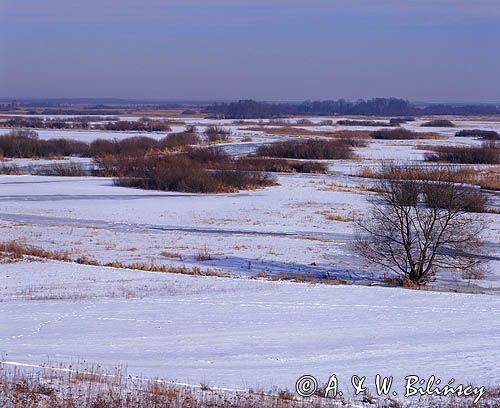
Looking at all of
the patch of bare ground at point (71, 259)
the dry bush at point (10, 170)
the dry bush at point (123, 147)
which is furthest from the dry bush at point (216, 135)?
the patch of bare ground at point (71, 259)

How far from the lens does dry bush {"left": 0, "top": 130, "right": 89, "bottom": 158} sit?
6656 cm

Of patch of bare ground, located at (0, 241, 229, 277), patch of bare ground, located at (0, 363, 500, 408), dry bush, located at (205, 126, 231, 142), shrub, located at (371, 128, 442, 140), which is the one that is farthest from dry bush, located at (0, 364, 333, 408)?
shrub, located at (371, 128, 442, 140)

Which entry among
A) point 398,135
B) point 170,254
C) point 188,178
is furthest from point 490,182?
point 398,135

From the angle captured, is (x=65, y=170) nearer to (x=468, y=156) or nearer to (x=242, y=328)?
(x=468, y=156)

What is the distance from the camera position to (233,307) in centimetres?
1565

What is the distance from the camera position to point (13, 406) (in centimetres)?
773

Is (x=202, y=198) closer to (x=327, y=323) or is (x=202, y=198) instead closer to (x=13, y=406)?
(x=327, y=323)

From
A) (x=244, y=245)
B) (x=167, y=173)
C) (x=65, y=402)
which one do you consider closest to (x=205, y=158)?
(x=167, y=173)

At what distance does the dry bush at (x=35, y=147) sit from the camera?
66562 millimetres

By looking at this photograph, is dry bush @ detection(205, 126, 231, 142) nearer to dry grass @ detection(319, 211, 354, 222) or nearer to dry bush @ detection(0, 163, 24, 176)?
dry bush @ detection(0, 163, 24, 176)

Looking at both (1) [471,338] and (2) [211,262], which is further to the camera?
(2) [211,262]

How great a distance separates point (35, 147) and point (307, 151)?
24.8 metres

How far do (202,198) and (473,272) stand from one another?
70.6 ft

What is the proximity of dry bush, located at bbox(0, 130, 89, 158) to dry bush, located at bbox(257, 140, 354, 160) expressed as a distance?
56.3 ft
